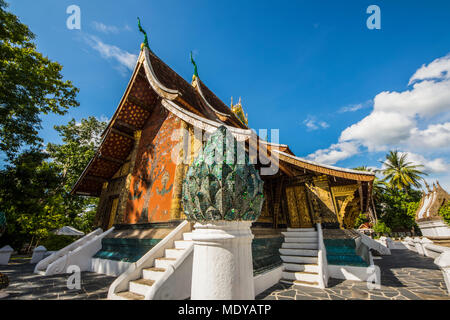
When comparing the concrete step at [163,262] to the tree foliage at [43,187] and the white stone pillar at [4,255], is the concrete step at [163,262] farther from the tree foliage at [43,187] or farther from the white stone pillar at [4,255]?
the tree foliage at [43,187]

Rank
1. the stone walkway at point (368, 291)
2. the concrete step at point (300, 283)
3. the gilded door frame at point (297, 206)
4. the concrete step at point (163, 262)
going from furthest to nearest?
the gilded door frame at point (297, 206) < the concrete step at point (300, 283) < the concrete step at point (163, 262) < the stone walkway at point (368, 291)

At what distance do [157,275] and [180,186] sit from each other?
255 centimetres


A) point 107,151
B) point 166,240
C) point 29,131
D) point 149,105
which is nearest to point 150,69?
point 149,105

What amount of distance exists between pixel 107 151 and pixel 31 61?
5.94 metres

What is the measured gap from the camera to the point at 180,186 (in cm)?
581

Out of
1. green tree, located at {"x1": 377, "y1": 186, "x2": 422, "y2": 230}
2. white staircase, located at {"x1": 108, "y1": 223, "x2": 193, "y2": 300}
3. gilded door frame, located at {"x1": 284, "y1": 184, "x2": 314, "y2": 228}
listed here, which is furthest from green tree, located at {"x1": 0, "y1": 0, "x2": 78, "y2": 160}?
green tree, located at {"x1": 377, "y1": 186, "x2": 422, "y2": 230}

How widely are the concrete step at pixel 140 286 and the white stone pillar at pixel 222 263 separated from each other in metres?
3.04

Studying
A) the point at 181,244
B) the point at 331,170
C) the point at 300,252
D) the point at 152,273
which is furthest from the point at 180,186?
the point at 331,170

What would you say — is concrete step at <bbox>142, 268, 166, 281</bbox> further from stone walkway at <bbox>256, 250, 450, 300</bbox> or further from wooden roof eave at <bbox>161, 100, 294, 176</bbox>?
wooden roof eave at <bbox>161, 100, 294, 176</bbox>

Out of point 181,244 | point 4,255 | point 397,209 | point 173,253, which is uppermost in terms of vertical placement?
point 397,209

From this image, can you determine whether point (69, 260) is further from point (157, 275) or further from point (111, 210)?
point (157, 275)

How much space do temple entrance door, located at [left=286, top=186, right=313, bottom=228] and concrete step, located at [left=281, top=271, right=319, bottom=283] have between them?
6.39ft

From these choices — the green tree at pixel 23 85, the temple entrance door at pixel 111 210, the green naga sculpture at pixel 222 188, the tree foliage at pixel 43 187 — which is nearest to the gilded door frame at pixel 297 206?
the green naga sculpture at pixel 222 188

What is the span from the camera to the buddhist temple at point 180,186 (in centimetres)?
531
